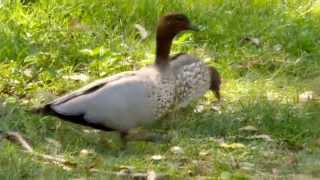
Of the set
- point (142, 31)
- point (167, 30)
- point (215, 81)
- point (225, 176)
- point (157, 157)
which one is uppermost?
point (142, 31)

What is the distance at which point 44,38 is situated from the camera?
6.81 metres

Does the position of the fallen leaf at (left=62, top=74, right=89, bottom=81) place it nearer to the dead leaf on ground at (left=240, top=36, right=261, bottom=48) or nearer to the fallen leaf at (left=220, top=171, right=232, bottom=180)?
the dead leaf on ground at (left=240, top=36, right=261, bottom=48)

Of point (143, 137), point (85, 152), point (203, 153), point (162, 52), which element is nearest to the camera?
point (85, 152)

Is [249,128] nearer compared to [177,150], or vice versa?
[177,150]

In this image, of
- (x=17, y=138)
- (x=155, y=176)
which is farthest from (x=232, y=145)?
(x=17, y=138)

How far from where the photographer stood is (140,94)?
5.33 meters

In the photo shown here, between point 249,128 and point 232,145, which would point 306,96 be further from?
point 232,145

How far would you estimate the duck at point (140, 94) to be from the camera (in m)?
5.18

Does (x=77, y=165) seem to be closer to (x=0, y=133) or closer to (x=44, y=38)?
(x=0, y=133)

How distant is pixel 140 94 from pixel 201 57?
1566mm

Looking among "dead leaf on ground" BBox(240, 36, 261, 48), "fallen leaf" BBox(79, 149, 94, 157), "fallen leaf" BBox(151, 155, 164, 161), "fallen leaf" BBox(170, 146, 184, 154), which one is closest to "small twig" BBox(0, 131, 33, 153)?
"fallen leaf" BBox(79, 149, 94, 157)

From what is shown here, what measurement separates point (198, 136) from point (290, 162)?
1.96 ft

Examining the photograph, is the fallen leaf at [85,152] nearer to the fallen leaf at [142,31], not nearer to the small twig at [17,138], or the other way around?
the small twig at [17,138]

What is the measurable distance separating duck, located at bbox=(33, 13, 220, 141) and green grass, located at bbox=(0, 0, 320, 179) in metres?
0.15
